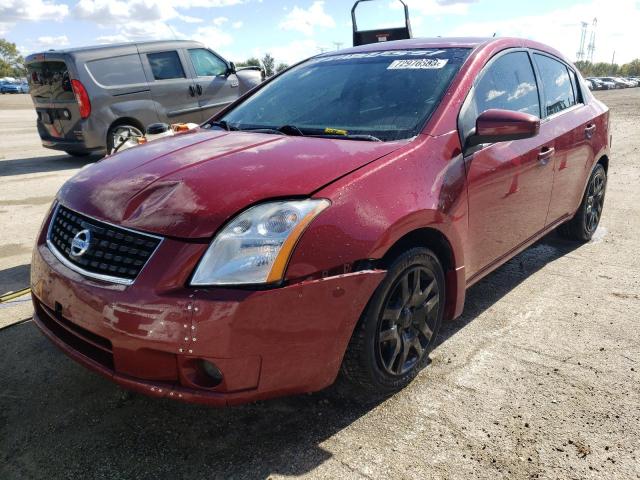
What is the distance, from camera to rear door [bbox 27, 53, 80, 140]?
834 cm

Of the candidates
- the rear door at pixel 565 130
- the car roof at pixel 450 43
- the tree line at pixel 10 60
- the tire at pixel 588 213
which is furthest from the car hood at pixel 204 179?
the tree line at pixel 10 60

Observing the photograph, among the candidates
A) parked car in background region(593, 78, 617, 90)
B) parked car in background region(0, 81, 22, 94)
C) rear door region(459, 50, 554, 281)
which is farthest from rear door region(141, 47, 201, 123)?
parked car in background region(593, 78, 617, 90)

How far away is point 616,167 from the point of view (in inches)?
327

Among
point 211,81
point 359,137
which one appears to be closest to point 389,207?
point 359,137

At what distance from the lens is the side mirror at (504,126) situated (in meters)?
2.64

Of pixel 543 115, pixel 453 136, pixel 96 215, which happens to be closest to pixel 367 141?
pixel 453 136

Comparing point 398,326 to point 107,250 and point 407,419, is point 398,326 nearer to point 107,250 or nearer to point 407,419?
point 407,419

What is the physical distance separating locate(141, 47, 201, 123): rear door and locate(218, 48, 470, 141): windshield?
5.86m

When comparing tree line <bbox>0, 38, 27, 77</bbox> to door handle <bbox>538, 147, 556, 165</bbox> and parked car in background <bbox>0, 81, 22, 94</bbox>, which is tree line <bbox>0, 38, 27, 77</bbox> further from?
door handle <bbox>538, 147, 556, 165</bbox>

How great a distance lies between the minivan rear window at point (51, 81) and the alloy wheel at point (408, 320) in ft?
24.7

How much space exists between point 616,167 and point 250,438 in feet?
26.1

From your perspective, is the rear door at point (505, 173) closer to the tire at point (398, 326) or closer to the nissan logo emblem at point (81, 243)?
the tire at point (398, 326)

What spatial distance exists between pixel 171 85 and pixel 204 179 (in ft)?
24.5

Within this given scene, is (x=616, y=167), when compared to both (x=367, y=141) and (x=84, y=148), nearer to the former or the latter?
(x=367, y=141)
